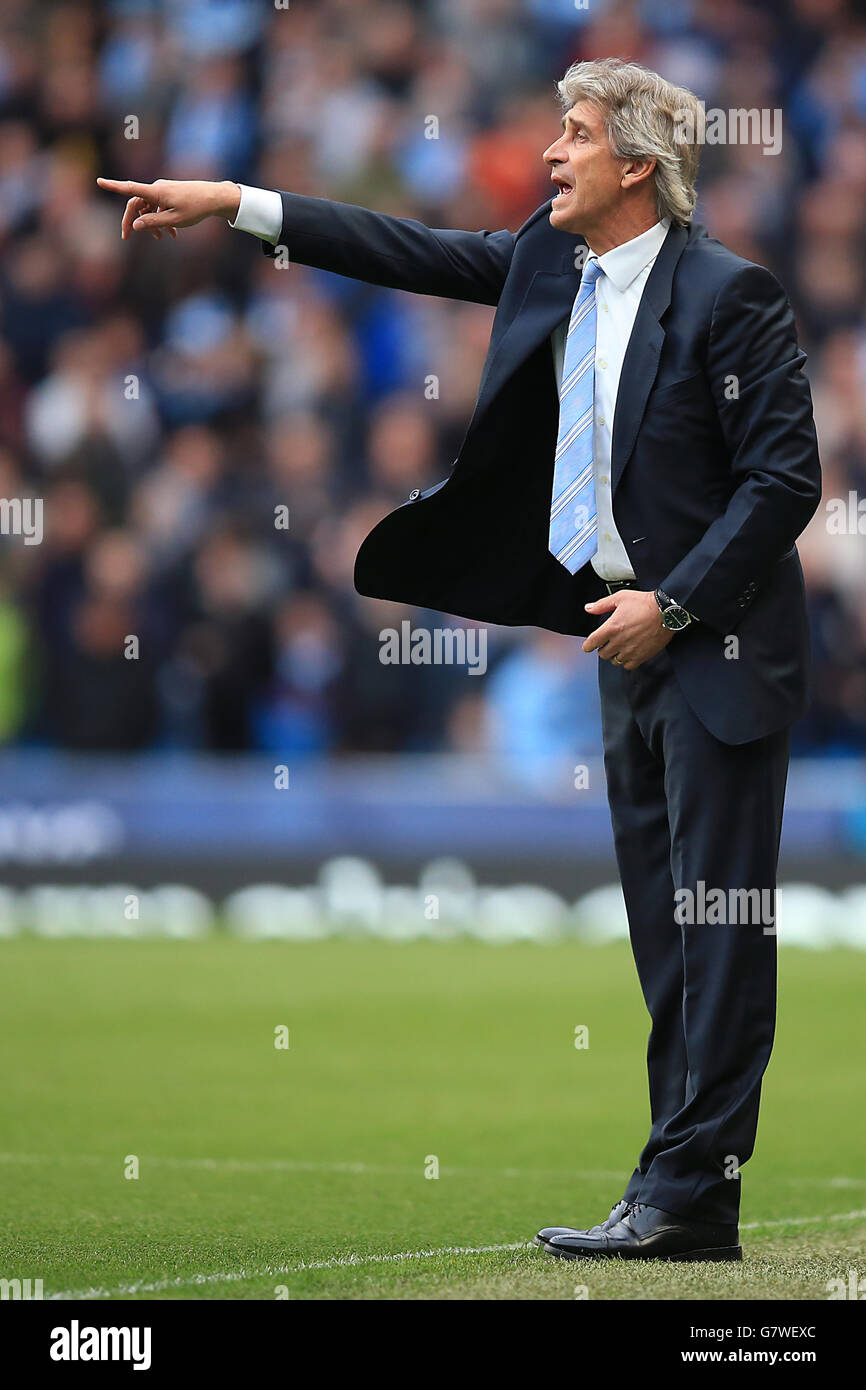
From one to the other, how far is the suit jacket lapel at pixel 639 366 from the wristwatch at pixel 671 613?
0.29 meters

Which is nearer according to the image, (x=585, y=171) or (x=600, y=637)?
(x=600, y=637)

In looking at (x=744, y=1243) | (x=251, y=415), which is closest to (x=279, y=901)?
(x=251, y=415)

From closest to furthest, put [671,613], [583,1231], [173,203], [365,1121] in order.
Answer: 1. [671,613]
2. [173,203]
3. [583,1231]
4. [365,1121]

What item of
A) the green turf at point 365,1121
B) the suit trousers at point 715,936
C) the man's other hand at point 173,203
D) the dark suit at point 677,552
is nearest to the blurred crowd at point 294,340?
the green turf at point 365,1121

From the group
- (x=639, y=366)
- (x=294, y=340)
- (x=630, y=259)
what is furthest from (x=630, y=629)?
(x=294, y=340)

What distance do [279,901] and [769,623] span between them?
26.1 feet

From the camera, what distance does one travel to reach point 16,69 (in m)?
16.5

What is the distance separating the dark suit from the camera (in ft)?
14.1

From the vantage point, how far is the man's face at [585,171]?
4445mm

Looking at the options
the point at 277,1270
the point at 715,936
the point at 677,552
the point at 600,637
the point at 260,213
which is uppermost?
the point at 260,213

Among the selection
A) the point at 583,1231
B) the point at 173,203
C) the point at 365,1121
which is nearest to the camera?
the point at 173,203

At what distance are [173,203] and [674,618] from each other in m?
1.36

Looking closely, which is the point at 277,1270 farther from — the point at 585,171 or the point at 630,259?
the point at 585,171

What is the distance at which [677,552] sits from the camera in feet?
14.5
